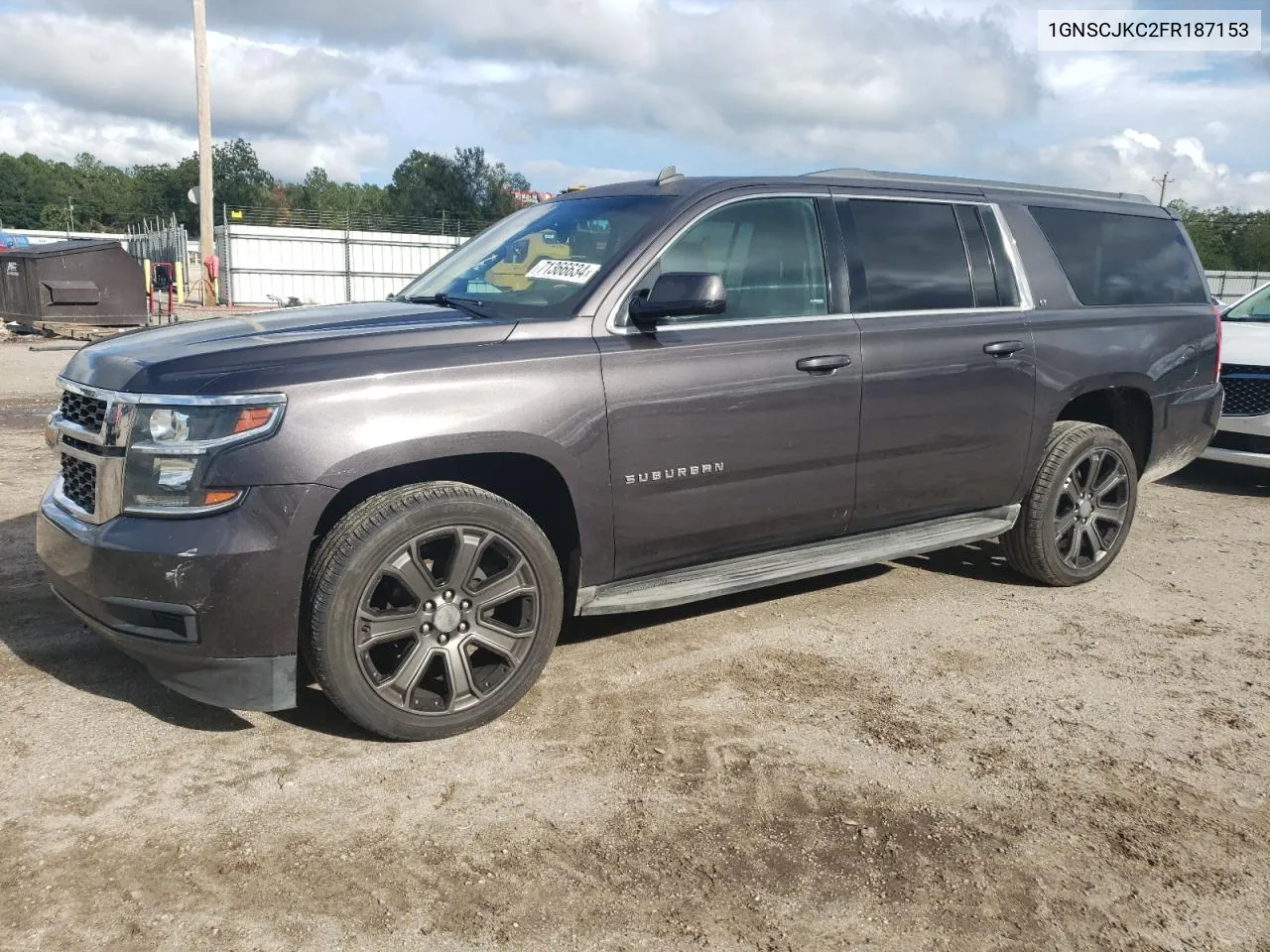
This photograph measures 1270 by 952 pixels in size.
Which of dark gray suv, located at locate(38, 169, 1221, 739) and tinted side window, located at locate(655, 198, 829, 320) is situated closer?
dark gray suv, located at locate(38, 169, 1221, 739)

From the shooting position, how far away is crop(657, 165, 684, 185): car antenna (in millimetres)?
4250

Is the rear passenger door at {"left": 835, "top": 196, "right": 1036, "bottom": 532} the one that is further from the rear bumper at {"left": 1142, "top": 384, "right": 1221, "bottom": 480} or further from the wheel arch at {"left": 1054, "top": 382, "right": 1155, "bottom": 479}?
the rear bumper at {"left": 1142, "top": 384, "right": 1221, "bottom": 480}

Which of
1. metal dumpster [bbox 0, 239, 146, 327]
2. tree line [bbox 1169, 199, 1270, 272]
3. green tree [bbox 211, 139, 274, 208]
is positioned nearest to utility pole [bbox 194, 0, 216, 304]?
metal dumpster [bbox 0, 239, 146, 327]

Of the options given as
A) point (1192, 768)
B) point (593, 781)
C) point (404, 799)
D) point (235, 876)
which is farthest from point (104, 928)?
point (1192, 768)

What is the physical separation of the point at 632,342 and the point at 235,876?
2075mm

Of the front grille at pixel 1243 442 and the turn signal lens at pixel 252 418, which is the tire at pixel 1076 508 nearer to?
the front grille at pixel 1243 442

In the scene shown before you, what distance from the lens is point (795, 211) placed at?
14.0 ft

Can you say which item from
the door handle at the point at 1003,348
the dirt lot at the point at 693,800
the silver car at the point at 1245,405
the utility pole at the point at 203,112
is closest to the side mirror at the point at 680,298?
the dirt lot at the point at 693,800

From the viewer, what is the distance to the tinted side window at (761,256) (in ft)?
13.1

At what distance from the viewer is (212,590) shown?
303cm

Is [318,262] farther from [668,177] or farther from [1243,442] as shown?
[668,177]

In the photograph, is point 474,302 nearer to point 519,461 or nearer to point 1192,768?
point 519,461

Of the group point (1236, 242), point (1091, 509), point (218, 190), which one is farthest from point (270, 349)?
point (218, 190)

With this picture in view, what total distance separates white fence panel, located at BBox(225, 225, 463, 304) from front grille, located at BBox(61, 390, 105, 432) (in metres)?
26.0
